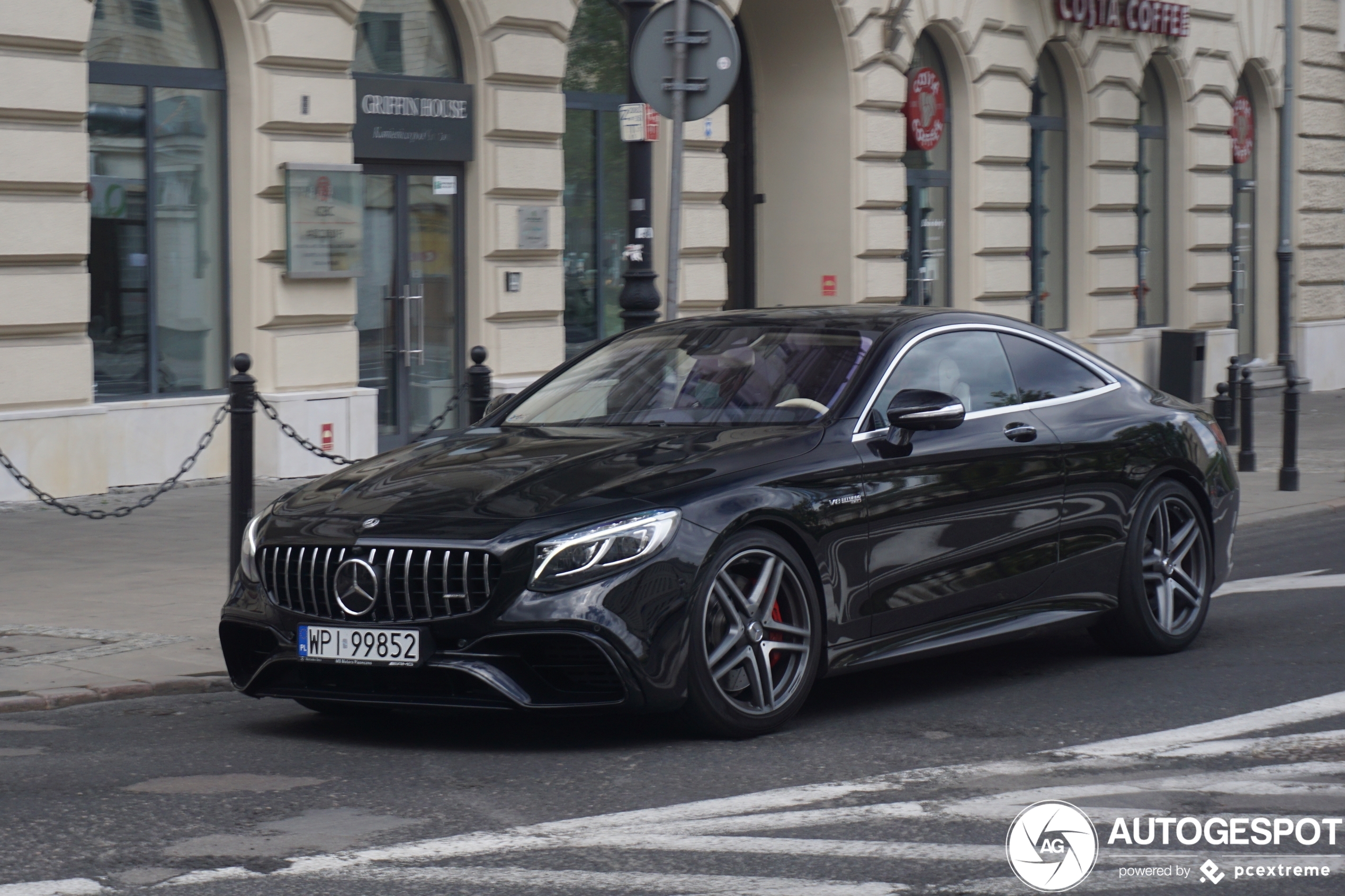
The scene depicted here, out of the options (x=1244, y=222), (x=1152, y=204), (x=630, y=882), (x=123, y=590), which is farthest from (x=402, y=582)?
(x=1244, y=222)

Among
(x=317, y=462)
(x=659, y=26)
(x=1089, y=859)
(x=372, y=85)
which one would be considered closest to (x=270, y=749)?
(x=1089, y=859)

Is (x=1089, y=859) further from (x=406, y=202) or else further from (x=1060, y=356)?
(x=406, y=202)

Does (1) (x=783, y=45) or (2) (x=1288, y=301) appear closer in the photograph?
(1) (x=783, y=45)

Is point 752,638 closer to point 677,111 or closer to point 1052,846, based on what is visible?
point 1052,846

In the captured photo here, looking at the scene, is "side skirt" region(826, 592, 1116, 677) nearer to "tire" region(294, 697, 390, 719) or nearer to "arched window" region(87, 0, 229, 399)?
"tire" region(294, 697, 390, 719)

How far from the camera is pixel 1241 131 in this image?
1072 inches

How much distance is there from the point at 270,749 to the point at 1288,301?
1877 centimetres

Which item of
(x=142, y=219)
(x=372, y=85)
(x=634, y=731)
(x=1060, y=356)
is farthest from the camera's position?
(x=372, y=85)

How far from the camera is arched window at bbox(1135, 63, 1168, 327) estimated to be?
84.5 ft

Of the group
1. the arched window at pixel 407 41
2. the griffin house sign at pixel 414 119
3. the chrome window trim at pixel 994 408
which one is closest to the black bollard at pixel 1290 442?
the griffin house sign at pixel 414 119

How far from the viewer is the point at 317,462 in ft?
49.1

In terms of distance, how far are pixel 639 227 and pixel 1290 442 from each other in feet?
19.9

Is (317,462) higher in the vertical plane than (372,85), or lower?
lower

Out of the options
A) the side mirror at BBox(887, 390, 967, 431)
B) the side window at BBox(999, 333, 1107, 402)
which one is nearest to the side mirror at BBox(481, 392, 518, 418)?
the side mirror at BBox(887, 390, 967, 431)
